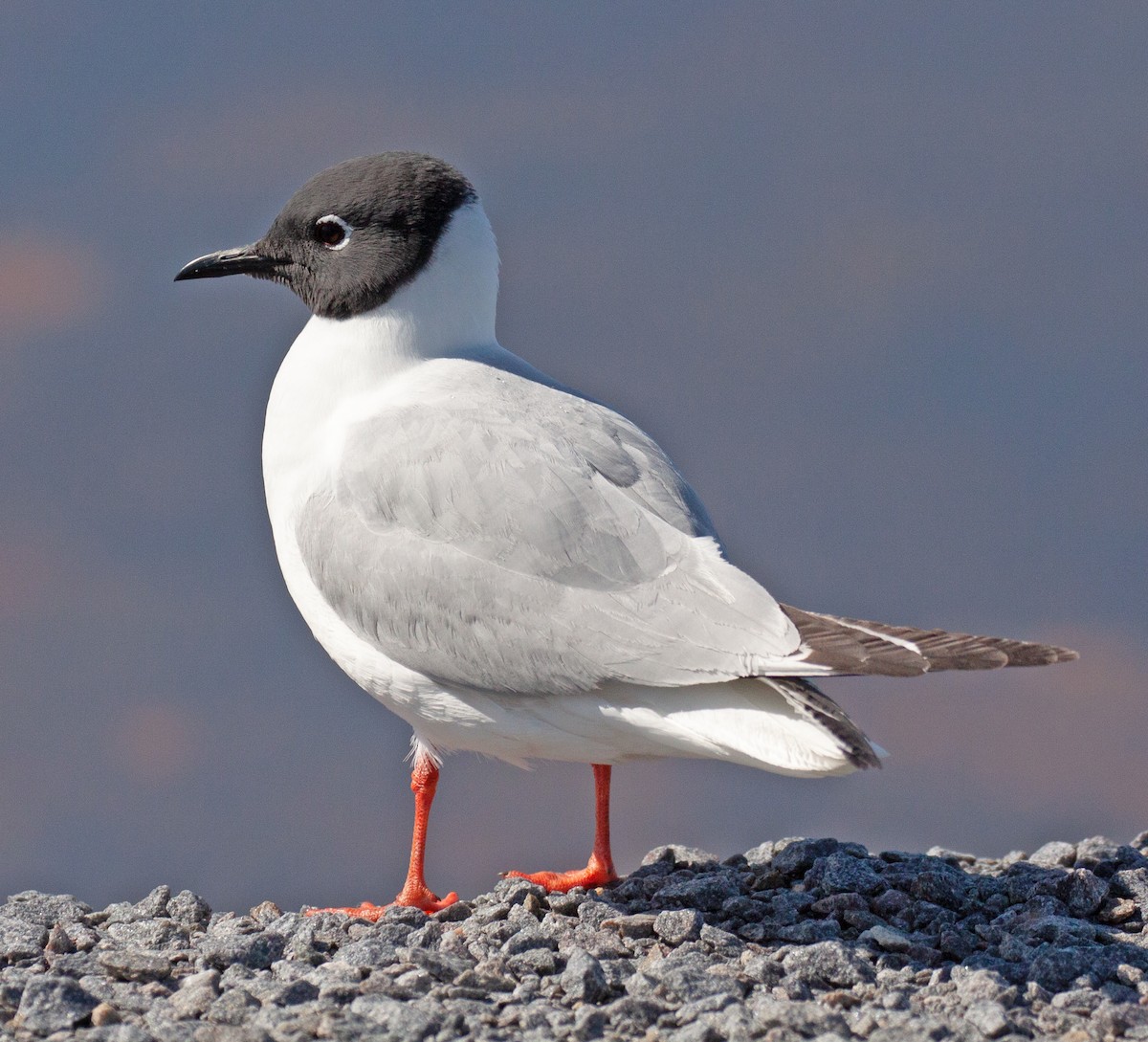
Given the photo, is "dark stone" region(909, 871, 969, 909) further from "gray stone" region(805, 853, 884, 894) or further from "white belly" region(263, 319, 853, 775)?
"white belly" region(263, 319, 853, 775)

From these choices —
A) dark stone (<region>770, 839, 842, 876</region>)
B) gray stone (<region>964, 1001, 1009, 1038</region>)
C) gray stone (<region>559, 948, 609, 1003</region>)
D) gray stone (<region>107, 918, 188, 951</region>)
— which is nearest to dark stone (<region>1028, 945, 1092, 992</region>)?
gray stone (<region>964, 1001, 1009, 1038</region>)

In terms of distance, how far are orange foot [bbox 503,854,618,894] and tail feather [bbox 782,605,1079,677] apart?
7.95ft

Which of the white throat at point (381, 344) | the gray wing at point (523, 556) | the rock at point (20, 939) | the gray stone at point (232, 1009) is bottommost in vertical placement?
the gray stone at point (232, 1009)

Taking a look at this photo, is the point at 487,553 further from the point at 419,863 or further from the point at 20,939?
the point at 20,939

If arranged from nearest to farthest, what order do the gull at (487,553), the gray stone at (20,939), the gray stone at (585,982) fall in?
the gray stone at (585,982) → the gull at (487,553) → the gray stone at (20,939)

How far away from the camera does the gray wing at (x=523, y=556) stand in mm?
6742

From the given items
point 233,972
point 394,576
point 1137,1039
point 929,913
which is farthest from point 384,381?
point 1137,1039

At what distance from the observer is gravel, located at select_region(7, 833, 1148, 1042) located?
6.15 m

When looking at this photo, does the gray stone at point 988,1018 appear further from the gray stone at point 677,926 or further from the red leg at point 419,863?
the red leg at point 419,863

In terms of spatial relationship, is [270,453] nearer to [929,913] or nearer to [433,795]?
[433,795]

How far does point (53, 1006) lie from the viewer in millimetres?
6371

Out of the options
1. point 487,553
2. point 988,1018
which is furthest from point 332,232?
point 988,1018

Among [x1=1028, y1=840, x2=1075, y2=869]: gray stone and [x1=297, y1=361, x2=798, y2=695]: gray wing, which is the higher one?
[x1=297, y1=361, x2=798, y2=695]: gray wing

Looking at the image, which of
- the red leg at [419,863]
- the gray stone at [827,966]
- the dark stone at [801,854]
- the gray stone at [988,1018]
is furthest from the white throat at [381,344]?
the gray stone at [988,1018]
